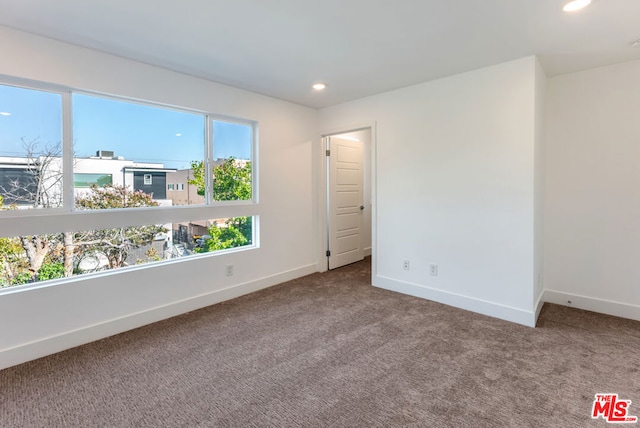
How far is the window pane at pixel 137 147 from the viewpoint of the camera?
2727mm

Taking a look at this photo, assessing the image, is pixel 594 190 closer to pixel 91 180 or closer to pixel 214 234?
pixel 214 234

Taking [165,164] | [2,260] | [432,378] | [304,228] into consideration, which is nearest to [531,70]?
[432,378]

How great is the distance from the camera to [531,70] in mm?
2773

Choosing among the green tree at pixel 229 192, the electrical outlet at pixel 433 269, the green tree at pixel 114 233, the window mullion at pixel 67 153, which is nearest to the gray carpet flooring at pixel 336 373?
the electrical outlet at pixel 433 269

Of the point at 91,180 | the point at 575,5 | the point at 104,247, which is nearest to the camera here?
the point at 575,5

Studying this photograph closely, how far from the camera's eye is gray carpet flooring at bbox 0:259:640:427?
5.83ft

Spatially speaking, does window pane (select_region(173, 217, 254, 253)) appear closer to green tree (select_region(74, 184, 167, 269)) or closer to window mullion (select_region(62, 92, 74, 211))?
green tree (select_region(74, 184, 167, 269))

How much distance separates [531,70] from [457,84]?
0.66 m

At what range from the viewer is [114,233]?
292 centimetres

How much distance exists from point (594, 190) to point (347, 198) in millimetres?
3104

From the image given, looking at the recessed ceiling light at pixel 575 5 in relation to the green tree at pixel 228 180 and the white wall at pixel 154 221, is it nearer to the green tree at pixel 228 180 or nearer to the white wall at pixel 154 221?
the white wall at pixel 154 221

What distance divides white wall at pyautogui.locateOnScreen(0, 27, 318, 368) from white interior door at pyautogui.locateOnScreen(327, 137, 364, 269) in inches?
14.4

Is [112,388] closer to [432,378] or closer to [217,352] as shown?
[217,352]

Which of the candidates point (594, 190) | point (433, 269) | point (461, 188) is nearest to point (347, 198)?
point (433, 269)
